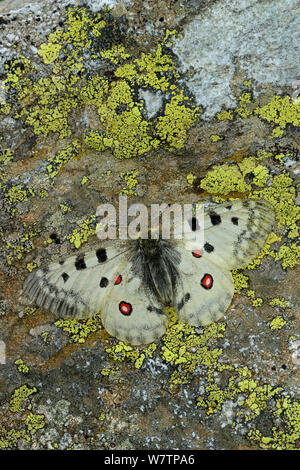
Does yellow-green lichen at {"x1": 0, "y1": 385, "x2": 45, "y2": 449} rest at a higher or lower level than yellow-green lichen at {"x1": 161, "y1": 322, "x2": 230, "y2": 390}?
lower

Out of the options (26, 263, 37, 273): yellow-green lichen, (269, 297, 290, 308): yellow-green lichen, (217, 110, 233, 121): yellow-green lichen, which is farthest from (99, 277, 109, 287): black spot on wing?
(217, 110, 233, 121): yellow-green lichen

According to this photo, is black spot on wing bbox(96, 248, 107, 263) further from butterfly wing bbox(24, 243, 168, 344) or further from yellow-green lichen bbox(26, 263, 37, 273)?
yellow-green lichen bbox(26, 263, 37, 273)

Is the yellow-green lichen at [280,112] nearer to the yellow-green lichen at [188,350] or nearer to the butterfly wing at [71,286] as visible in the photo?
the yellow-green lichen at [188,350]

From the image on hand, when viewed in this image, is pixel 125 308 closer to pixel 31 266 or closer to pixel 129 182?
pixel 31 266

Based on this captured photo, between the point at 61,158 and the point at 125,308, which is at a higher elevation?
the point at 61,158

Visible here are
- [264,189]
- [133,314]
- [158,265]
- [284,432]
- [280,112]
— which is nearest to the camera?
[284,432]

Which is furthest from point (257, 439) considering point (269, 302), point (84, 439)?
point (84, 439)

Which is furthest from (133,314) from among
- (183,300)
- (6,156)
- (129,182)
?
(6,156)
